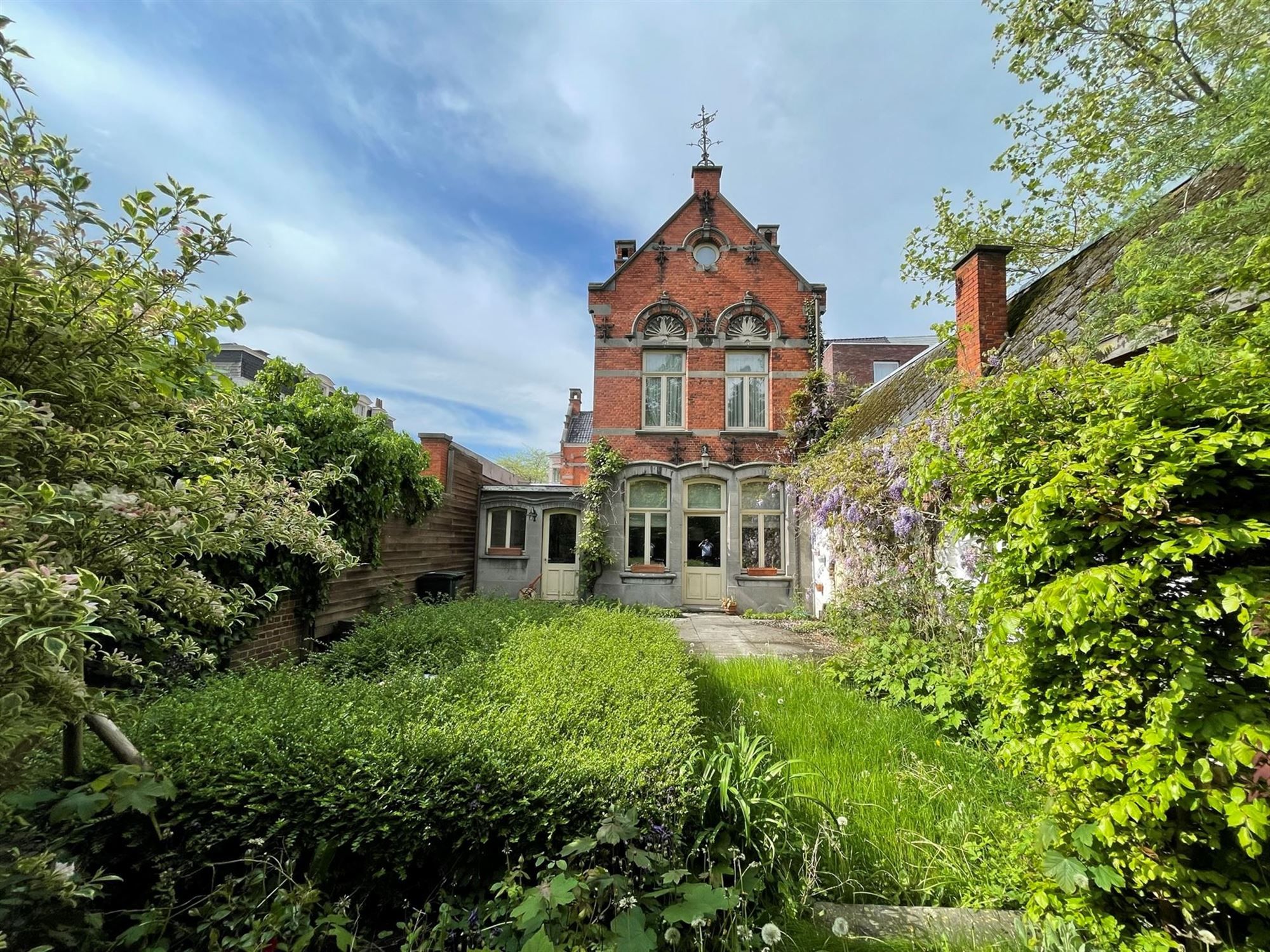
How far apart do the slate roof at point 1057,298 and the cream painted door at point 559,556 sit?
22.9 feet

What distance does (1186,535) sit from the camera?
1.64 metres

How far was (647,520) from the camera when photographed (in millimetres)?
11586

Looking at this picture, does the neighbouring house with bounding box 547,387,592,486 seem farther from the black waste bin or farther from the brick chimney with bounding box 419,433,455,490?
the black waste bin

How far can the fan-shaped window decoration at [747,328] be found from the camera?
38.9ft

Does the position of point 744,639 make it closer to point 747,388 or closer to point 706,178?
point 747,388

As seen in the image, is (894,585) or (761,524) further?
(761,524)

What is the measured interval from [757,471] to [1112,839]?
9.87m

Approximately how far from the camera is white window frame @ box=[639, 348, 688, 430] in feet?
39.0

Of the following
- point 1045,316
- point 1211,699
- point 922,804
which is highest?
point 1045,316

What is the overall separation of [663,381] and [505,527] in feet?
17.1

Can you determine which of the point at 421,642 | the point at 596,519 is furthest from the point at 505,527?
the point at 421,642

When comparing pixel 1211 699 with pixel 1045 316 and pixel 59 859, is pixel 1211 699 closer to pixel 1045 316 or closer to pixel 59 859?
pixel 59 859

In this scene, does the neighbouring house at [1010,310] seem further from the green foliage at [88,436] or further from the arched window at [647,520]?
the green foliage at [88,436]

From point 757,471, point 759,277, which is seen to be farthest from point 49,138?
point 759,277
